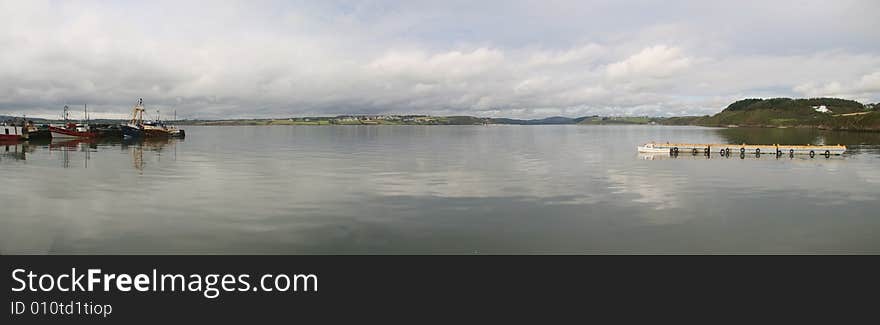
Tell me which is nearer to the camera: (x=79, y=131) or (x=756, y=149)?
(x=756, y=149)

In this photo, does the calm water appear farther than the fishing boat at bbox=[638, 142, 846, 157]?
No

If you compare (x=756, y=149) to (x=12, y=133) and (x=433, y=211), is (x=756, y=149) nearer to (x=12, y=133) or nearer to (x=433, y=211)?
→ (x=433, y=211)
